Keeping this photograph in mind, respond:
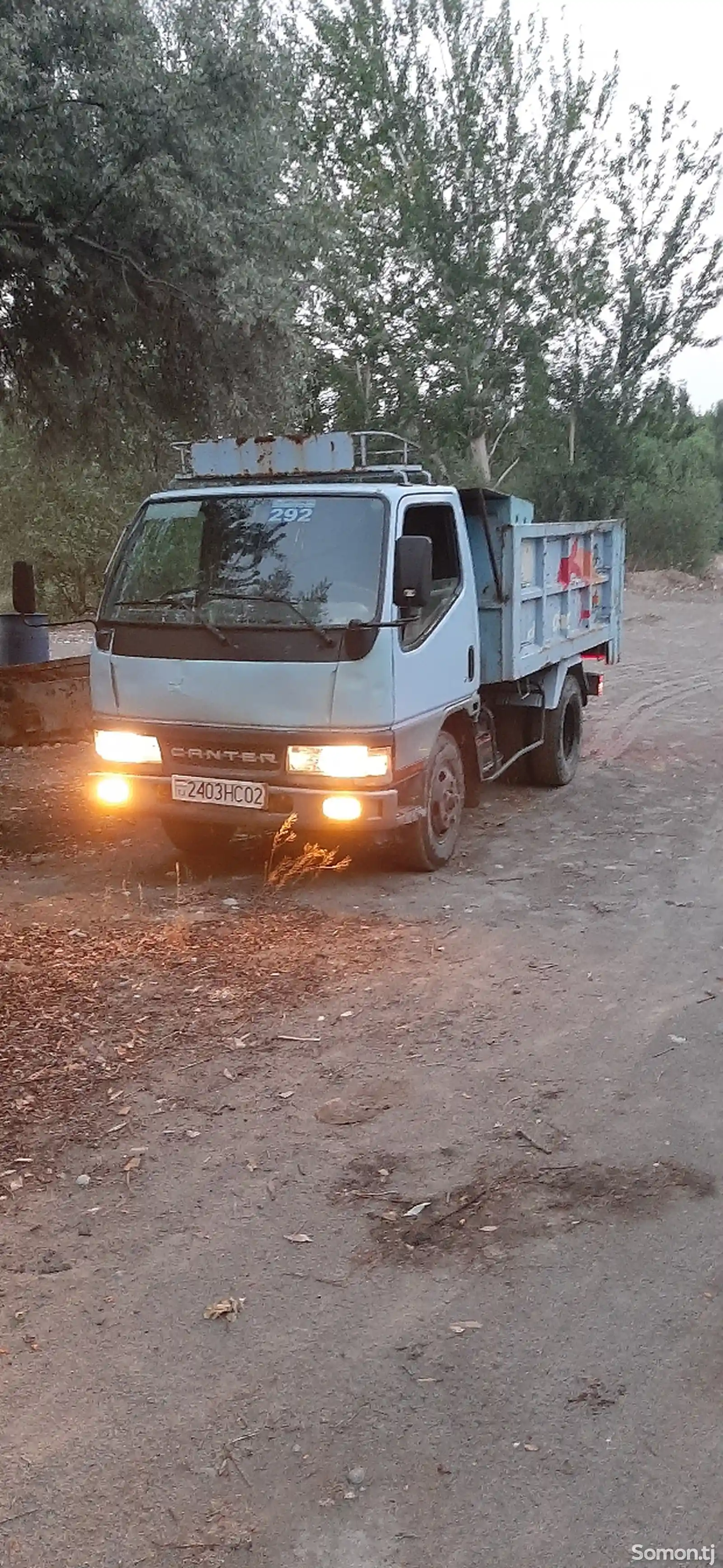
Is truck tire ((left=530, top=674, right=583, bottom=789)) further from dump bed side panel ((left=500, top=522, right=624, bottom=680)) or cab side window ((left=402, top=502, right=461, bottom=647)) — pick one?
cab side window ((left=402, top=502, right=461, bottom=647))

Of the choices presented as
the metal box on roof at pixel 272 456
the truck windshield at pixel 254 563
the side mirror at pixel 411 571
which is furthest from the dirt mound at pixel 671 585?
the side mirror at pixel 411 571

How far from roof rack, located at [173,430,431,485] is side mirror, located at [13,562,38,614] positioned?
2910 mm

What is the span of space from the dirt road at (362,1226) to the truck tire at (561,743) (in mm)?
2883

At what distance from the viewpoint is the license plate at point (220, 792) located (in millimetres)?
6727

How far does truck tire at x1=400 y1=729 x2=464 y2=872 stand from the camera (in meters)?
7.25

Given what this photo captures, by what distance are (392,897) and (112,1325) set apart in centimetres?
394

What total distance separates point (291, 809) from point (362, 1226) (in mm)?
3281

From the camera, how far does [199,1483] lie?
2639 mm

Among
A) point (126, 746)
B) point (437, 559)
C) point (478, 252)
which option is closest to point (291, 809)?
point (126, 746)

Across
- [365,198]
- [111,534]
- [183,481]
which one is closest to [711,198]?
[365,198]

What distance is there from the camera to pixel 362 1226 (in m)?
3.66

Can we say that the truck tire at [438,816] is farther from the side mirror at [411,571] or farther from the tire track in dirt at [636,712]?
the tire track in dirt at [636,712]

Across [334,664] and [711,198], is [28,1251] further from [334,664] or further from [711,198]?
[711,198]

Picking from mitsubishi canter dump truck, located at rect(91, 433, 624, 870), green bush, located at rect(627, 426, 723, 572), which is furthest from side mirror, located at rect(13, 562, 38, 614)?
green bush, located at rect(627, 426, 723, 572)
